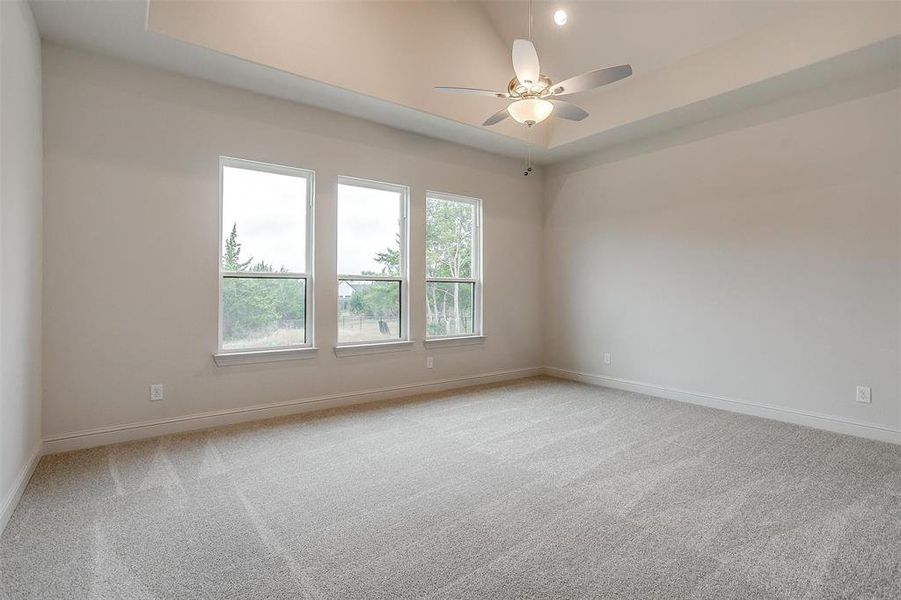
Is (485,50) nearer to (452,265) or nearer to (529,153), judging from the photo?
(529,153)

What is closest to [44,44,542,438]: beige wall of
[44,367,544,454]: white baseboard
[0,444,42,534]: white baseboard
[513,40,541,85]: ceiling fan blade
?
[44,367,544,454]: white baseboard

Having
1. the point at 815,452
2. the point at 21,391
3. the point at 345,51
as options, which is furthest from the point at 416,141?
the point at 815,452

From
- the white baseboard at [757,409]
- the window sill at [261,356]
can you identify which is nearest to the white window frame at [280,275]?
the window sill at [261,356]

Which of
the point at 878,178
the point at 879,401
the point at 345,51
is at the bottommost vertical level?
the point at 879,401

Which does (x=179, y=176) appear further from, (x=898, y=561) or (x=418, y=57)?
(x=898, y=561)

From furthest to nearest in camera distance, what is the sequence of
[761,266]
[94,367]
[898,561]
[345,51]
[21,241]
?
[761,266] → [345,51] → [94,367] → [21,241] → [898,561]

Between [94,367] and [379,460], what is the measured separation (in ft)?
7.26

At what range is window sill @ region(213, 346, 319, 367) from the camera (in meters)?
3.87

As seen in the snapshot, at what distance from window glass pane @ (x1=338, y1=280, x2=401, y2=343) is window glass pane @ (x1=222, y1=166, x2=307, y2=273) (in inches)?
22.2

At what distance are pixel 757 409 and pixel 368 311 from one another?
3849 mm

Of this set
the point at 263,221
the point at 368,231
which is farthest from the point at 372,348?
the point at 263,221

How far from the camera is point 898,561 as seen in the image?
196 centimetres

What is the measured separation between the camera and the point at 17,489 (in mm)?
2475

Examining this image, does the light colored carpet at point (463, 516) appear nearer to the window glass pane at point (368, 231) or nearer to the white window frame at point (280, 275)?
the white window frame at point (280, 275)
